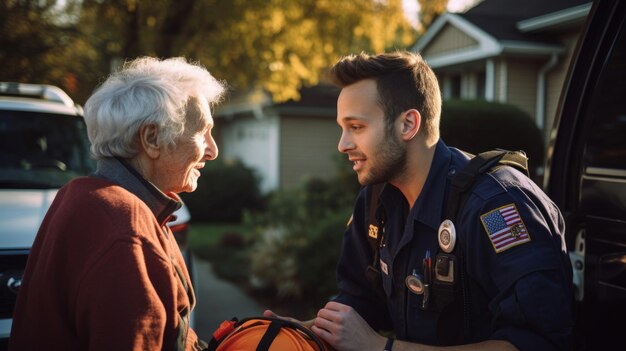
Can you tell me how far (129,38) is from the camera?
1073 centimetres

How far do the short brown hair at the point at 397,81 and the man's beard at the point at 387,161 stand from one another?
0.23ft

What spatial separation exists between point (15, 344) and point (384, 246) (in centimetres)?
141

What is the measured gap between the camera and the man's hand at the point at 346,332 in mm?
2215

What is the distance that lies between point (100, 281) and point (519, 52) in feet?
38.7

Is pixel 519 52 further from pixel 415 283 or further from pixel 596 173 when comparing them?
pixel 415 283

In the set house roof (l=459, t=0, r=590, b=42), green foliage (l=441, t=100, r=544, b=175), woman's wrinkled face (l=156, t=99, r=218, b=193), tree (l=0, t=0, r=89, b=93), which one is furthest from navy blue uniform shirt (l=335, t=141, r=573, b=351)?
house roof (l=459, t=0, r=590, b=42)

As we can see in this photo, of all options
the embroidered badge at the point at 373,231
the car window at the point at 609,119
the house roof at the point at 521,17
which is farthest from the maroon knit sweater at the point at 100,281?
the house roof at the point at 521,17

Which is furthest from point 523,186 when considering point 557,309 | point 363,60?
point 363,60

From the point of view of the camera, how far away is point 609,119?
252 centimetres

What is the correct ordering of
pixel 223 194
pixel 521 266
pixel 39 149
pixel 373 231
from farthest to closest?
pixel 223 194, pixel 39 149, pixel 373 231, pixel 521 266

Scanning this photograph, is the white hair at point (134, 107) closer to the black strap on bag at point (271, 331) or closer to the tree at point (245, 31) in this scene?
the black strap on bag at point (271, 331)

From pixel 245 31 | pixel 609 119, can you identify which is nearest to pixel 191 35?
pixel 245 31

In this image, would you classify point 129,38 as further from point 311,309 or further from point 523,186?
point 523,186

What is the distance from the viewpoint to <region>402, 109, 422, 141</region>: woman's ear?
7.96 feet
